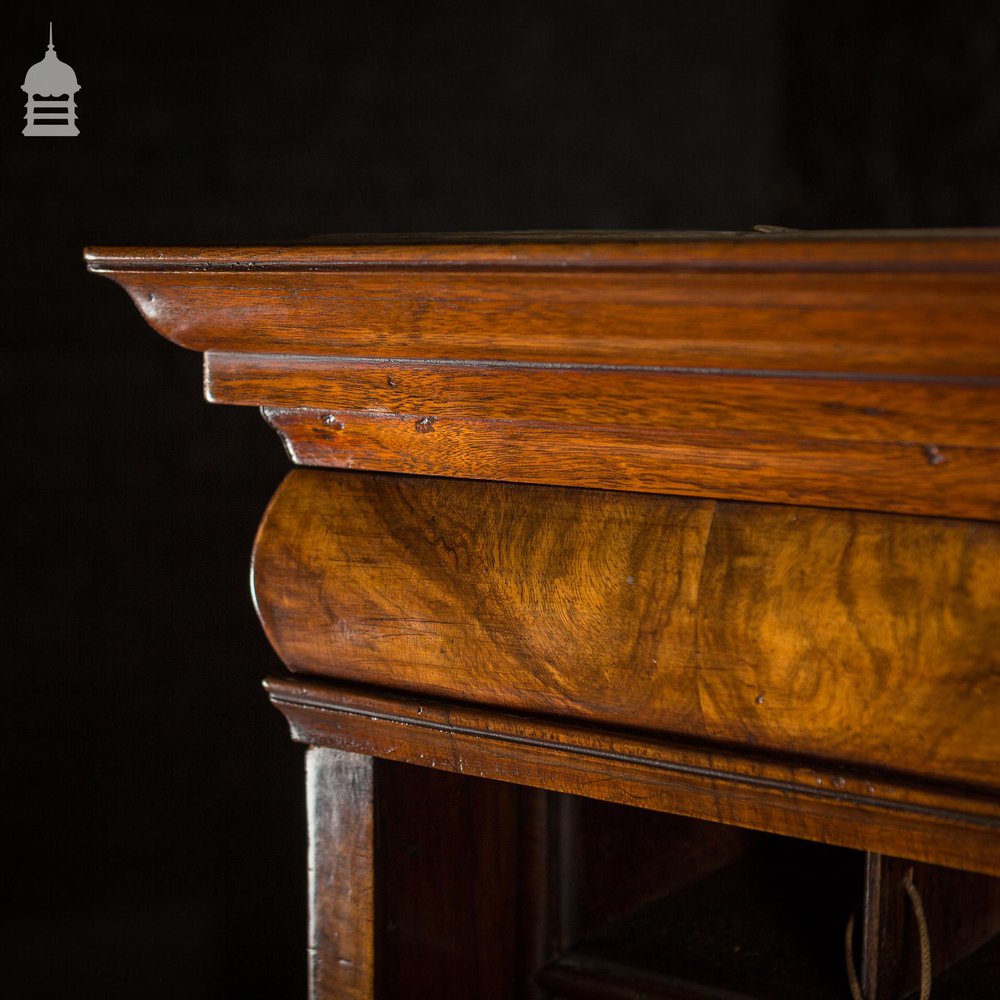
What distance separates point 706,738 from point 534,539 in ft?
0.35

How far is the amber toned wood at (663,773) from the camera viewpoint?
52 centimetres

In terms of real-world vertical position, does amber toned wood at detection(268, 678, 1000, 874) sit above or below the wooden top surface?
below

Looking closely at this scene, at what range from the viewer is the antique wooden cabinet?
19.7 inches

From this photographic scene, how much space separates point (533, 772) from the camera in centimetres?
62

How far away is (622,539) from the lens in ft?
1.89

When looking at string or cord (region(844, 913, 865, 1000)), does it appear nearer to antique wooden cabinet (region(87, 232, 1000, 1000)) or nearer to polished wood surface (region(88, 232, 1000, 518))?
antique wooden cabinet (region(87, 232, 1000, 1000))

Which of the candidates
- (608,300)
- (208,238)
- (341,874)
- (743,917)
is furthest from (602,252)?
(208,238)

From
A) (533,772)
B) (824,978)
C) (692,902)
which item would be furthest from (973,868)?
(692,902)

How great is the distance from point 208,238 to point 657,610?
1.36 meters

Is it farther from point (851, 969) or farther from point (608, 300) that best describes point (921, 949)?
point (608, 300)
